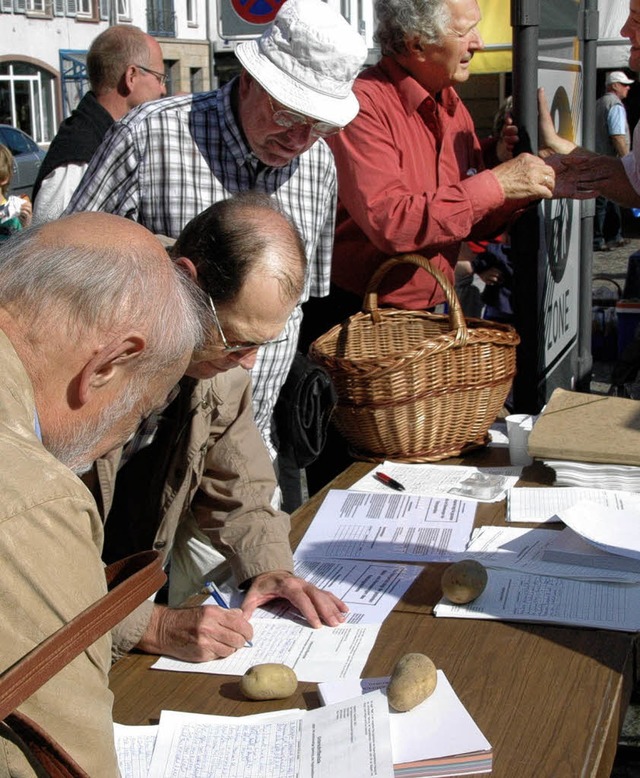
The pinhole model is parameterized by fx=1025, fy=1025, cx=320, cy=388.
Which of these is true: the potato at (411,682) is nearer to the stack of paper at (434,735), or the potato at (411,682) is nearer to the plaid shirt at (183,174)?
the stack of paper at (434,735)

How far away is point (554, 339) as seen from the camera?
3.22m

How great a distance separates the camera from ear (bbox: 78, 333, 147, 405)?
3.46ft

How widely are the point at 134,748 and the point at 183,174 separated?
1.39 metres

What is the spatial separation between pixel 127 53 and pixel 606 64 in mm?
7727

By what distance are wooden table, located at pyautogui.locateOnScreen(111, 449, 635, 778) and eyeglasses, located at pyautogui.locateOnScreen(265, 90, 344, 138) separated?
1.09 metres

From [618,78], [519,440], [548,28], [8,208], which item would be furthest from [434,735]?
[618,78]

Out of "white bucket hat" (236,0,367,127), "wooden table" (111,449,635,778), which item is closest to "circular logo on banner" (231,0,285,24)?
"white bucket hat" (236,0,367,127)

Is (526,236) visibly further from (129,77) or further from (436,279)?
(129,77)

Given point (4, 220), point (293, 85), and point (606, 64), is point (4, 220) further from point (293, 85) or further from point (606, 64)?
point (606, 64)

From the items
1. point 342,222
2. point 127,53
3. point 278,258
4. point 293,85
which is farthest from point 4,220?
point 278,258

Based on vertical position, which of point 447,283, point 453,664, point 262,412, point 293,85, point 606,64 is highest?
point 606,64

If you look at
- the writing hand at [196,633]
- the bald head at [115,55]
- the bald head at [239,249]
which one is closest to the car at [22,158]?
the bald head at [115,55]

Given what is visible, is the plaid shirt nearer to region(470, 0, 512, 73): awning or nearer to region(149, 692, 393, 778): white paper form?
region(149, 692, 393, 778): white paper form

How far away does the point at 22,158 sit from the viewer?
1305 centimetres
